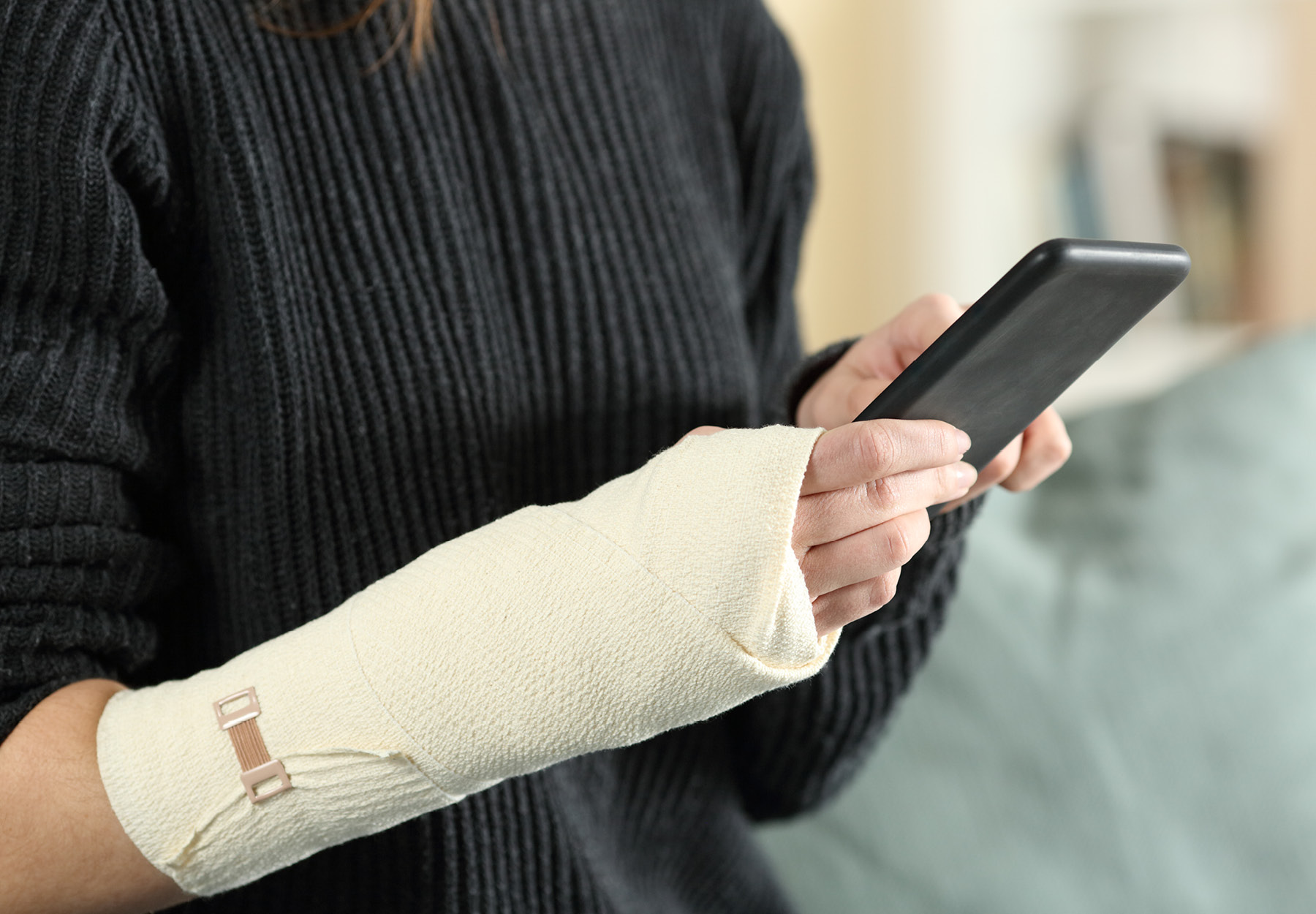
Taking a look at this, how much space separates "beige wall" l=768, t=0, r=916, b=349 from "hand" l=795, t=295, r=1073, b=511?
79cm

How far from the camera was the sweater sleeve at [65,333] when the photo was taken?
1.34 ft

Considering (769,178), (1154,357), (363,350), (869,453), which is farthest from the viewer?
(1154,357)

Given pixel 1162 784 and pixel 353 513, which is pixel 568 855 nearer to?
pixel 353 513

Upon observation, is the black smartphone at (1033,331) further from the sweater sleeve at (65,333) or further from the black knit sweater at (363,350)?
the sweater sleeve at (65,333)

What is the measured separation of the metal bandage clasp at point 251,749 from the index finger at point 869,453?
0.69 ft

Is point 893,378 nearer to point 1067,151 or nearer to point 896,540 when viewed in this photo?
point 896,540

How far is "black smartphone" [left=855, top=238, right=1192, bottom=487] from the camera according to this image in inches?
14.0

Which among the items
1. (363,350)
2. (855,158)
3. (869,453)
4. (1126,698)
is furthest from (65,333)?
(855,158)

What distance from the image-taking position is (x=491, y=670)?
14.9 inches

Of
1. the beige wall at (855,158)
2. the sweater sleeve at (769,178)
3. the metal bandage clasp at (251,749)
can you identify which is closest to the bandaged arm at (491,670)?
the metal bandage clasp at (251,749)

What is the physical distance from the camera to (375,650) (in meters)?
0.39

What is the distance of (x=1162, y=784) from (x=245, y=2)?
73cm

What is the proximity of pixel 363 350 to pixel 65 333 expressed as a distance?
12 centimetres

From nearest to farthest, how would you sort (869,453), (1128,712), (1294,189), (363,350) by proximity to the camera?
(869,453) → (363,350) → (1128,712) → (1294,189)
